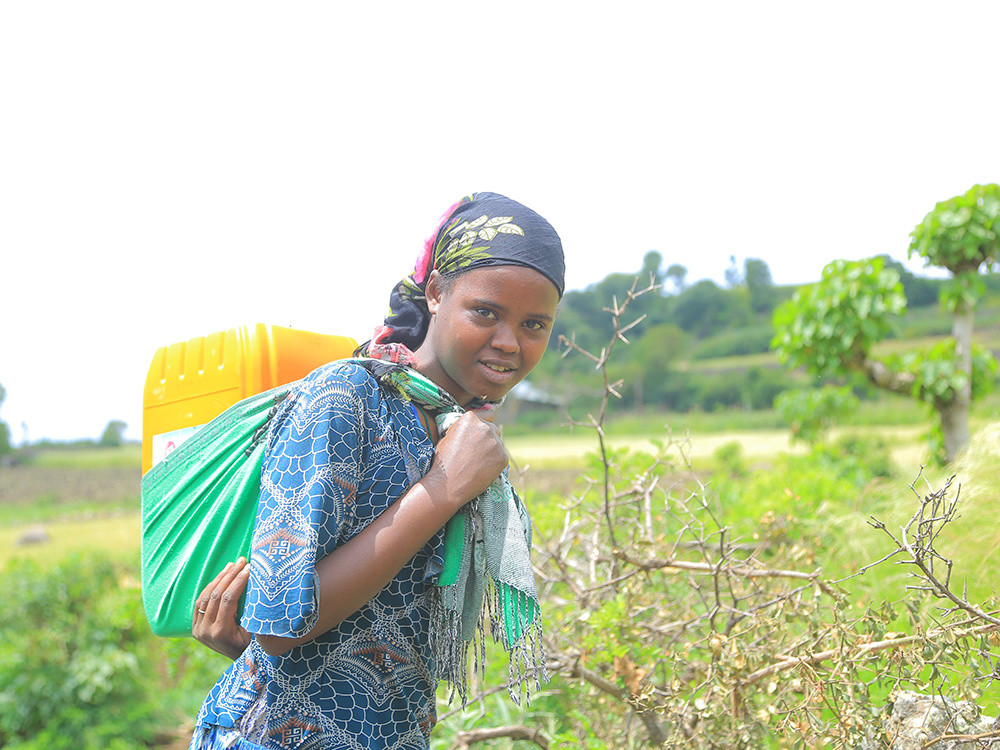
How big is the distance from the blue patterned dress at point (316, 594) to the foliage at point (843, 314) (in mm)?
5314

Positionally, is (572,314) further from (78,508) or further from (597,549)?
(597,549)

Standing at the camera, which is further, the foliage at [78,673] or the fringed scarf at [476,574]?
the foliage at [78,673]

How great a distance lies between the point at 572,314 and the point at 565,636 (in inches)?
2824

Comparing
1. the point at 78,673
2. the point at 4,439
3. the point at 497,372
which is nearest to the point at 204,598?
the point at 497,372

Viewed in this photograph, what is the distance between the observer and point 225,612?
1.29m

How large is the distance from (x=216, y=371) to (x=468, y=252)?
0.70 metres

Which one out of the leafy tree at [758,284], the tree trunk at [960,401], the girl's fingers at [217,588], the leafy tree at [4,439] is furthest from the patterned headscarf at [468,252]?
the leafy tree at [758,284]

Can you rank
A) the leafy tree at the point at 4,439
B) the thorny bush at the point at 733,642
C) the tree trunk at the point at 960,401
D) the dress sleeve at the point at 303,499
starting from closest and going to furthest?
the dress sleeve at the point at 303,499 → the thorny bush at the point at 733,642 → the tree trunk at the point at 960,401 → the leafy tree at the point at 4,439

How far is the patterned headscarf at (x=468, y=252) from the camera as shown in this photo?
1.43 meters

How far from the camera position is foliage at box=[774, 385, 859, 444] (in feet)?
26.4

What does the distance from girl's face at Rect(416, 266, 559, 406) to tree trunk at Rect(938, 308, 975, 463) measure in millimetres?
5274

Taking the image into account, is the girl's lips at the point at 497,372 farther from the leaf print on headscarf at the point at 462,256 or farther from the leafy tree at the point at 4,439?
the leafy tree at the point at 4,439

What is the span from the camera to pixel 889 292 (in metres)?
5.72

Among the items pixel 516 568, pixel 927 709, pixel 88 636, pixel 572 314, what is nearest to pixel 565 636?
pixel 927 709
